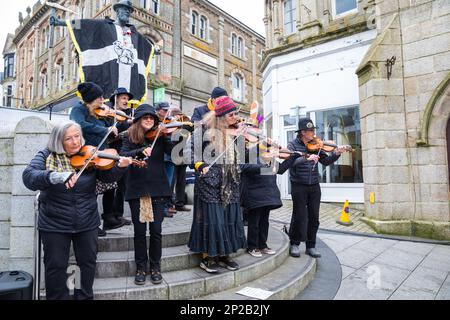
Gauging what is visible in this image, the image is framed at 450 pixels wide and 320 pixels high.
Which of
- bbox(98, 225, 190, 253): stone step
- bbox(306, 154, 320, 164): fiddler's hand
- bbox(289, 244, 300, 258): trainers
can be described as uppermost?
bbox(306, 154, 320, 164): fiddler's hand

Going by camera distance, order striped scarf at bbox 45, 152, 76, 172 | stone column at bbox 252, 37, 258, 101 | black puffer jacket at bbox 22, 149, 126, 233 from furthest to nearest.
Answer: stone column at bbox 252, 37, 258, 101 → striped scarf at bbox 45, 152, 76, 172 → black puffer jacket at bbox 22, 149, 126, 233

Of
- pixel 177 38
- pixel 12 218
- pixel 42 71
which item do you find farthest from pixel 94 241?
pixel 42 71

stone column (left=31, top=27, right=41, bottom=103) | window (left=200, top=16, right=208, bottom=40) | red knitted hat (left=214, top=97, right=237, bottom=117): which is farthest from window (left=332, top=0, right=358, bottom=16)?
stone column (left=31, top=27, right=41, bottom=103)

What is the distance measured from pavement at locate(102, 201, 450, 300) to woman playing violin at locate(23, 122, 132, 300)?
1474 mm

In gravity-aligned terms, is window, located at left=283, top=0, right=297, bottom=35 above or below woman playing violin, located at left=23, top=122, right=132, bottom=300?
above

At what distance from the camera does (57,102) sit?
18.2 metres

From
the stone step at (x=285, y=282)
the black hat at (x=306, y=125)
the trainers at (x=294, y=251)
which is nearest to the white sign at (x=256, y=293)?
the stone step at (x=285, y=282)

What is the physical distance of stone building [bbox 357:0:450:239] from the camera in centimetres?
616

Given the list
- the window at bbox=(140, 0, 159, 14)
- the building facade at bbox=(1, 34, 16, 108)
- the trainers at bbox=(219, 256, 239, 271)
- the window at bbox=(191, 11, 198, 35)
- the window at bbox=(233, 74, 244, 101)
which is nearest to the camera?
the trainers at bbox=(219, 256, 239, 271)

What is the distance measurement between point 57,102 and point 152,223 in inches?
745

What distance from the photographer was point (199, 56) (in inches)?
778

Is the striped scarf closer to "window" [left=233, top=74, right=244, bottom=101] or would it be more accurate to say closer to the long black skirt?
the long black skirt

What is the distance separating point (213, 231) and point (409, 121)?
590 cm
